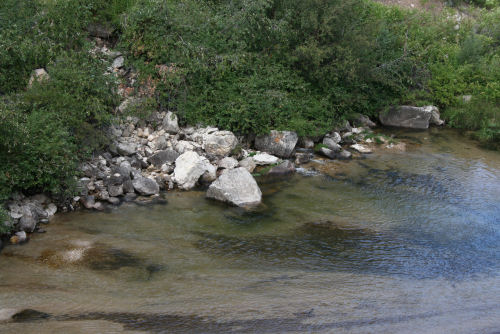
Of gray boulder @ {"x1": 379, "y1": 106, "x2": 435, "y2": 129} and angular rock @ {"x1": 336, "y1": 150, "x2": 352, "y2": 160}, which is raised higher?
gray boulder @ {"x1": 379, "y1": 106, "x2": 435, "y2": 129}

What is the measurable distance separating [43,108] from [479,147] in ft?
53.7

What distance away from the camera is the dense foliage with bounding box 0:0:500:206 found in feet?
43.1

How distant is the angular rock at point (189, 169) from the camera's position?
13.6 meters

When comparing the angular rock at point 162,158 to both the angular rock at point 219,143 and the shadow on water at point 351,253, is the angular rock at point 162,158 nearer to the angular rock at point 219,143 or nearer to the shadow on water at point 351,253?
the angular rock at point 219,143

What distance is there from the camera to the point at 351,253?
407 inches

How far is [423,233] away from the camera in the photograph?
37.4ft

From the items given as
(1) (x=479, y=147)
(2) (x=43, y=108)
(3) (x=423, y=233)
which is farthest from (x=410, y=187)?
(2) (x=43, y=108)

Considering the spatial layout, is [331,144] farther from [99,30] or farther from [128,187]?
[99,30]

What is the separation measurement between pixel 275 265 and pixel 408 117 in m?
14.4

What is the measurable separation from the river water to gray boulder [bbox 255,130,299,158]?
7.33 ft

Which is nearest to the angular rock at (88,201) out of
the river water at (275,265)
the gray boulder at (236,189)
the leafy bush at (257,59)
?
the river water at (275,265)

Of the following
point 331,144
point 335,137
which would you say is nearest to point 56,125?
point 331,144

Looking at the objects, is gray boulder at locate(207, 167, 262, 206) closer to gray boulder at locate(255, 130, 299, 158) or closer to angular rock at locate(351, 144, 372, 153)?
gray boulder at locate(255, 130, 299, 158)

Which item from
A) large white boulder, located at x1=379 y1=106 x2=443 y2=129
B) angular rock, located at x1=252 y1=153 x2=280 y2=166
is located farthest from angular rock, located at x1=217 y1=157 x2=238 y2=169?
large white boulder, located at x1=379 y1=106 x2=443 y2=129
